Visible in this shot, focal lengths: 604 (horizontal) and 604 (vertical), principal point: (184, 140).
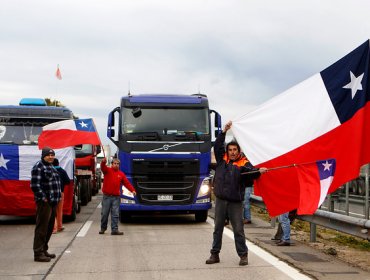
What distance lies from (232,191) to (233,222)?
48 centimetres

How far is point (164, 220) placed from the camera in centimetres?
1666

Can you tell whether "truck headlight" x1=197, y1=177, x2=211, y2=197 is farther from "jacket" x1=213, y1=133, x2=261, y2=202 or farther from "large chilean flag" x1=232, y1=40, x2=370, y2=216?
"large chilean flag" x1=232, y1=40, x2=370, y2=216

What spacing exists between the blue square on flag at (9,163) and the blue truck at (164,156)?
7.81 ft

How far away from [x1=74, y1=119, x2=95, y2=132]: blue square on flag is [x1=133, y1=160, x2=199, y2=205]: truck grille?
2111mm

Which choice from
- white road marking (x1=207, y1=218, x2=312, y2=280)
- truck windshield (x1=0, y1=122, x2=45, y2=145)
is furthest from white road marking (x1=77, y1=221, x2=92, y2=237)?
white road marking (x1=207, y1=218, x2=312, y2=280)

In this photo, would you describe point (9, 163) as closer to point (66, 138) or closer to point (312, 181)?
point (66, 138)

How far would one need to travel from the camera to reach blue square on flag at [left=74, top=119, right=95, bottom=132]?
1299 centimetres

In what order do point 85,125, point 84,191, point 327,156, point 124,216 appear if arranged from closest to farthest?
point 327,156, point 85,125, point 124,216, point 84,191

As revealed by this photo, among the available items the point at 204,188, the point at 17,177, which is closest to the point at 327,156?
the point at 204,188

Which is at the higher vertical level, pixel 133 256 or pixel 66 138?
pixel 66 138

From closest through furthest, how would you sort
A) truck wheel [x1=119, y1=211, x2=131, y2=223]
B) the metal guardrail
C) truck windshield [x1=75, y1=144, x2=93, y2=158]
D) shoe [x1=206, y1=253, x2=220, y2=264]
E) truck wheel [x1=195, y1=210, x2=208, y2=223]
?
1. the metal guardrail
2. shoe [x1=206, y1=253, x2=220, y2=264]
3. truck wheel [x1=119, y1=211, x2=131, y2=223]
4. truck wheel [x1=195, y1=210, x2=208, y2=223]
5. truck windshield [x1=75, y1=144, x2=93, y2=158]

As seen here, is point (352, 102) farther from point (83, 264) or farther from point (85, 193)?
point (85, 193)

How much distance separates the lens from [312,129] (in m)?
7.72

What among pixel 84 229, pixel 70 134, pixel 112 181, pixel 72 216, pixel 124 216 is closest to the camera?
pixel 70 134
